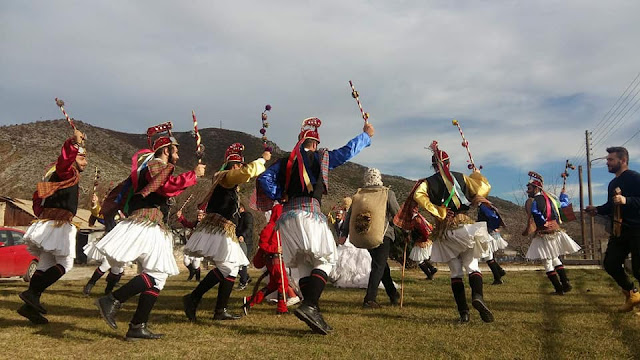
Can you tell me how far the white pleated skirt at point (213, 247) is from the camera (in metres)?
5.58

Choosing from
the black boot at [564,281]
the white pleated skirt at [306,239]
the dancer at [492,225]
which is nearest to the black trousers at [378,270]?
the dancer at [492,225]

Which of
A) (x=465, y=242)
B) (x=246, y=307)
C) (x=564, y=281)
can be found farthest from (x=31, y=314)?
(x=564, y=281)

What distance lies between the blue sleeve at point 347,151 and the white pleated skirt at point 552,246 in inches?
199

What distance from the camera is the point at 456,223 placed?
5480 mm

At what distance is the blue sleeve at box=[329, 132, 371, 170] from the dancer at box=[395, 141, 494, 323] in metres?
1.14

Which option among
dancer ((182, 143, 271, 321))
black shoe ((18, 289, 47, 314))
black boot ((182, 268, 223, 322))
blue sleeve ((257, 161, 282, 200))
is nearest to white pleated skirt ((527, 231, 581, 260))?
blue sleeve ((257, 161, 282, 200))

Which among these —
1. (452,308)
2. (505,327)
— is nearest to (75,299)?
(452,308)

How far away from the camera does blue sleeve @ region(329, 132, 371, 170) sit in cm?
489

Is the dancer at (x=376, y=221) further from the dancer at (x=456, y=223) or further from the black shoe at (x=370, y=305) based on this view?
the dancer at (x=456, y=223)

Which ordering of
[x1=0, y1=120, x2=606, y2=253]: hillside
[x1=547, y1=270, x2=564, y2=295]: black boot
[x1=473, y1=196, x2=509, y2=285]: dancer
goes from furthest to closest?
[x1=0, y1=120, x2=606, y2=253]: hillside → [x1=547, y1=270, x2=564, y2=295]: black boot → [x1=473, y1=196, x2=509, y2=285]: dancer

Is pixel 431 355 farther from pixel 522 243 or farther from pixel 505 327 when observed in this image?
pixel 522 243

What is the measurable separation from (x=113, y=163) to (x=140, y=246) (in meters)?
62.9

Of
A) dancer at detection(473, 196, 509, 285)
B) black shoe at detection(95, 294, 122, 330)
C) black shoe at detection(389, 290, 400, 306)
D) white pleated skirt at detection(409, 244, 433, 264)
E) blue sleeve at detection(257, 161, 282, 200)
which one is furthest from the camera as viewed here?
white pleated skirt at detection(409, 244, 433, 264)

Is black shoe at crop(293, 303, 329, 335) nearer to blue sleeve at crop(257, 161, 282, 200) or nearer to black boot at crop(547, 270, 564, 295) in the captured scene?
blue sleeve at crop(257, 161, 282, 200)
